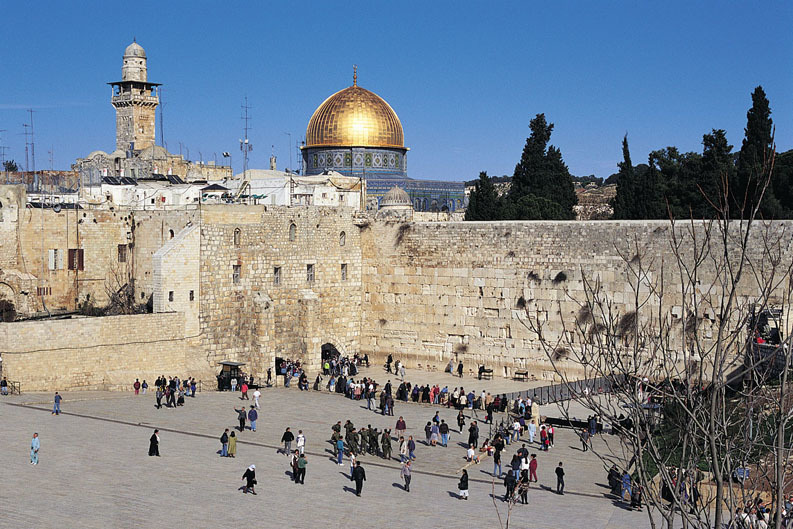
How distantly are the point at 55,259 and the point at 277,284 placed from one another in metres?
6.89

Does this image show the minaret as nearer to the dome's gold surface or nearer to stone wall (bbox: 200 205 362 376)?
the dome's gold surface

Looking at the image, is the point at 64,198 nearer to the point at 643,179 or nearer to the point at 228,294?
the point at 228,294

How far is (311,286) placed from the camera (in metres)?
28.0

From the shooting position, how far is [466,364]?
2680 centimetres

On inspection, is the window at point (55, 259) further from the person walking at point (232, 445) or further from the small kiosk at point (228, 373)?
the person walking at point (232, 445)

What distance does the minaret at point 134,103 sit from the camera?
52656 mm

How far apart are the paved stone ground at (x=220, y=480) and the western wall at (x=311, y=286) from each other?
277 centimetres

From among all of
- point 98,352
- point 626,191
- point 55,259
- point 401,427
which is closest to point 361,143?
point 626,191

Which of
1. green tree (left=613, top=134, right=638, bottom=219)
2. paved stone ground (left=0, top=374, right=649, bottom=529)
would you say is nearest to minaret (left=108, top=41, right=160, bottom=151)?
green tree (left=613, top=134, right=638, bottom=219)

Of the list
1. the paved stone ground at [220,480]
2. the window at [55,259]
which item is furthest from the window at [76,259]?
the paved stone ground at [220,480]

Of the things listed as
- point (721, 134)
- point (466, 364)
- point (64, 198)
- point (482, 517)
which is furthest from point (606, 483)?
point (64, 198)

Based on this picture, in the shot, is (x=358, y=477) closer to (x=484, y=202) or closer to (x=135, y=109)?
(x=484, y=202)

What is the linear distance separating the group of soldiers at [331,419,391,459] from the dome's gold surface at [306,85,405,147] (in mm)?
26994

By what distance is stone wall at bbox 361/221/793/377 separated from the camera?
78.0 feet
